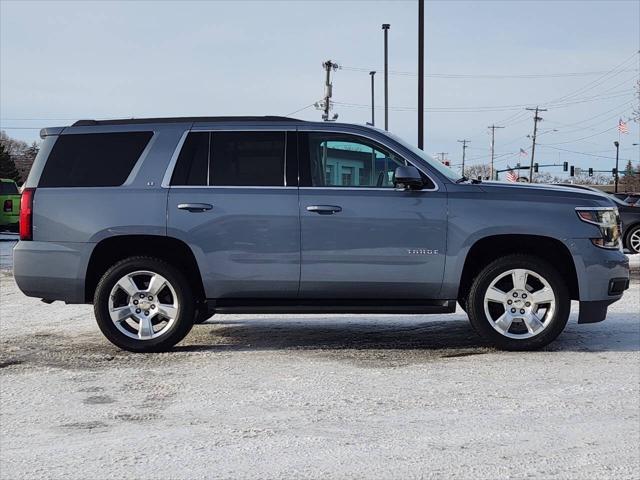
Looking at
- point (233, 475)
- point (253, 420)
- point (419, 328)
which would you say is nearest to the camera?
point (233, 475)

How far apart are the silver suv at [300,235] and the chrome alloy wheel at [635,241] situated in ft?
40.8

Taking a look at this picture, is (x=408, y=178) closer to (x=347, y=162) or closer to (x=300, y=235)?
(x=347, y=162)

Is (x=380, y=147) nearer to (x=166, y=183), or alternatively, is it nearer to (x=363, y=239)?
(x=363, y=239)

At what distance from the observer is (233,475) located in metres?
3.61

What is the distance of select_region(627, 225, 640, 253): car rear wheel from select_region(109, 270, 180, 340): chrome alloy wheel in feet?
47.5

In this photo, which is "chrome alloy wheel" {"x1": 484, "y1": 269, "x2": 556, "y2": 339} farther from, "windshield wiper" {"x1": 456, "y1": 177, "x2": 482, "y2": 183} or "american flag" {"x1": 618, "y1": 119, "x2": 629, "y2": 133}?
"american flag" {"x1": 618, "y1": 119, "x2": 629, "y2": 133}

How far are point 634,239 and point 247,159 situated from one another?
14.1m

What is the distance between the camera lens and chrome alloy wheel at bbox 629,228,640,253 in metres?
18.0

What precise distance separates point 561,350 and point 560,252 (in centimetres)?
84

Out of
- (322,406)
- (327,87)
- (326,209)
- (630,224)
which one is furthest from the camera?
(327,87)

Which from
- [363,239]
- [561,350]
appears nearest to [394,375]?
[363,239]

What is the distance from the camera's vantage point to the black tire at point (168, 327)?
6.34 metres

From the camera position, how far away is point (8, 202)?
84.2 feet

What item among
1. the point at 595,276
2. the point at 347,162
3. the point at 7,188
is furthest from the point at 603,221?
the point at 7,188
